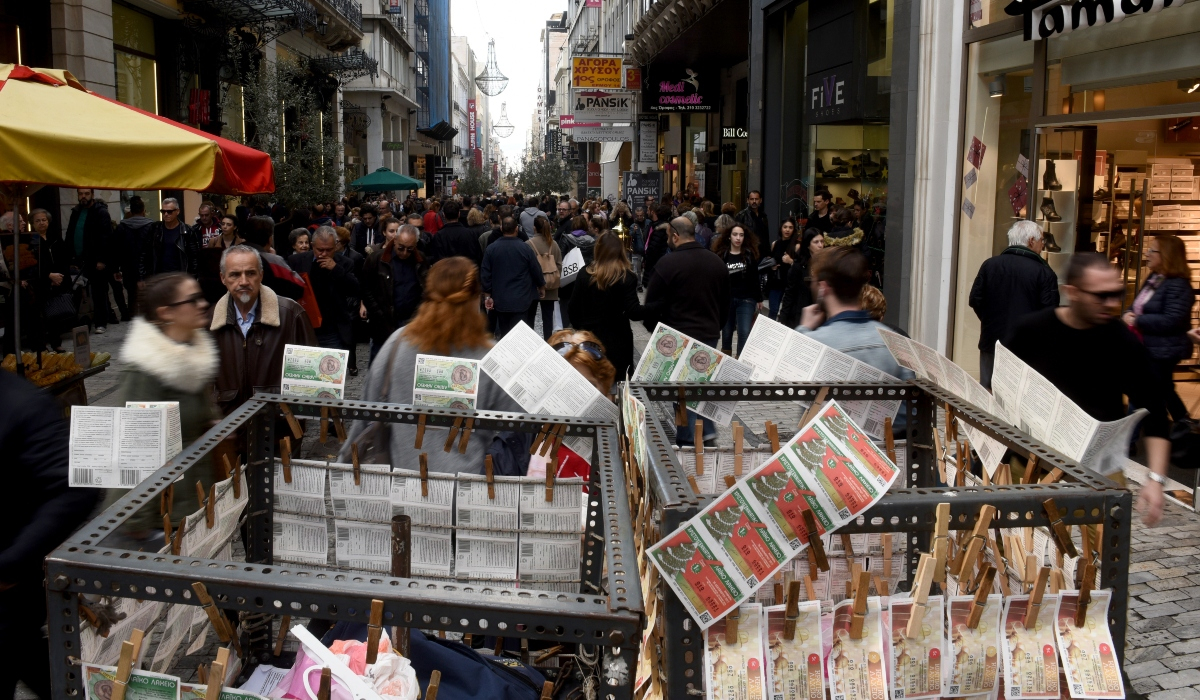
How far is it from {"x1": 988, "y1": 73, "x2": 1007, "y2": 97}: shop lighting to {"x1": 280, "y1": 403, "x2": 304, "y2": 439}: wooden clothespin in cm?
870

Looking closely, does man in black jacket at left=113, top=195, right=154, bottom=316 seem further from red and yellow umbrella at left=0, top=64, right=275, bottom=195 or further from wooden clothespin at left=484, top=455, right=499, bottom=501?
wooden clothespin at left=484, top=455, right=499, bottom=501

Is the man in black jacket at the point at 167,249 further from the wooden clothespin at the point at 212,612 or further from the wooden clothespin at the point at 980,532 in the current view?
the wooden clothespin at the point at 980,532

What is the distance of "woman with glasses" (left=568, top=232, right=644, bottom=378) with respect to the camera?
8.39 m

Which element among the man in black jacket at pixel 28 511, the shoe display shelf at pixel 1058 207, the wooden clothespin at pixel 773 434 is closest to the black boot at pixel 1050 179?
the shoe display shelf at pixel 1058 207

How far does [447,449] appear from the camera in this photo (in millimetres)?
3557

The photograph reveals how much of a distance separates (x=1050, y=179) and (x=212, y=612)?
8.83m

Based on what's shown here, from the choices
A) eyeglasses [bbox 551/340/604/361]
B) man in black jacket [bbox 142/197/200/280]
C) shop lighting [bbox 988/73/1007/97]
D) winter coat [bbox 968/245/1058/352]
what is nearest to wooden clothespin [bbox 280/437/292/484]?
eyeglasses [bbox 551/340/604/361]

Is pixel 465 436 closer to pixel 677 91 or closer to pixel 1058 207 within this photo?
pixel 1058 207

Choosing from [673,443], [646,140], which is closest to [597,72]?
[646,140]

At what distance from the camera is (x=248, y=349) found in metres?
5.34

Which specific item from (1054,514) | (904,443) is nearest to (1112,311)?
(904,443)

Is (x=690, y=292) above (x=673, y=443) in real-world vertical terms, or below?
above

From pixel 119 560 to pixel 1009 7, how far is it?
9.13 m

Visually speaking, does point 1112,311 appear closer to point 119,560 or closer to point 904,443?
point 904,443
